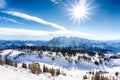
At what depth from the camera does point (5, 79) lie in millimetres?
22438

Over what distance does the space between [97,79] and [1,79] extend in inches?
3770

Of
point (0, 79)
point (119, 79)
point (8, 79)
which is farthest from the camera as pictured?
point (119, 79)

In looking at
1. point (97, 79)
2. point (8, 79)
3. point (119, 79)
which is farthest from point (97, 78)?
point (8, 79)

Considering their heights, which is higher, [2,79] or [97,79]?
[2,79]

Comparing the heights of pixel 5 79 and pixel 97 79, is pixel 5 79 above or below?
above

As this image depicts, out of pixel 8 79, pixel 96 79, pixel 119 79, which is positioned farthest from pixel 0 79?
pixel 119 79

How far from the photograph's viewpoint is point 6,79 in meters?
22.7

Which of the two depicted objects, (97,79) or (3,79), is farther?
(97,79)

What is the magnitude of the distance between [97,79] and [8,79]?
309ft

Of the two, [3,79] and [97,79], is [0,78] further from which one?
[97,79]

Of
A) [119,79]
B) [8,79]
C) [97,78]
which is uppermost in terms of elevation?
[8,79]

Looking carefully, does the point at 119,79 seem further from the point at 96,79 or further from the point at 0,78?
the point at 0,78

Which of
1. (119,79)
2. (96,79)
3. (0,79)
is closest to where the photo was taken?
(0,79)

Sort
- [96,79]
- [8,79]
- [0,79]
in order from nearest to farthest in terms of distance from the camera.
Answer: [0,79]
[8,79]
[96,79]
